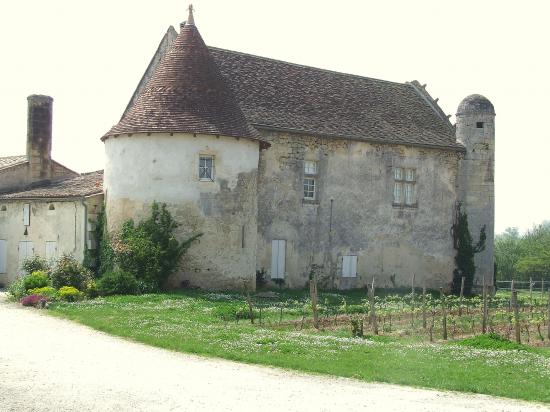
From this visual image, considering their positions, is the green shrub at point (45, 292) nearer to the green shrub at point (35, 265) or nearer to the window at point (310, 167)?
the green shrub at point (35, 265)

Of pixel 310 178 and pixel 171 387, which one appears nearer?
pixel 171 387

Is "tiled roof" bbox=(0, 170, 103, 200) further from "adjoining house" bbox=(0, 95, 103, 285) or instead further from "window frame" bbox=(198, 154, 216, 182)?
"window frame" bbox=(198, 154, 216, 182)

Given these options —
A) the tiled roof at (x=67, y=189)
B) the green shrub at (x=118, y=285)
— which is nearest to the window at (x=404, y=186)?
the tiled roof at (x=67, y=189)

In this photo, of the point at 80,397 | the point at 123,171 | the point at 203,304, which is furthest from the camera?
the point at 123,171

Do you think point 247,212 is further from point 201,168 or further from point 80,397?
point 80,397

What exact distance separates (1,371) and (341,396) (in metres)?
6.02

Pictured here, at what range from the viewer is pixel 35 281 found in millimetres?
26625

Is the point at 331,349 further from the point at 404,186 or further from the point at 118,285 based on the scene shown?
the point at 404,186

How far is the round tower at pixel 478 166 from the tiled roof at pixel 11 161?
67.9ft

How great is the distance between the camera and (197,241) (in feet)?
91.5

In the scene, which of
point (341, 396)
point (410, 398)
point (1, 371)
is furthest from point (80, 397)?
point (410, 398)

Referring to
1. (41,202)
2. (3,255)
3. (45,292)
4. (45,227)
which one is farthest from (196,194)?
(3,255)

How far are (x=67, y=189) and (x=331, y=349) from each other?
18.8 m

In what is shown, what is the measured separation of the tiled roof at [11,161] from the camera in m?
35.7
